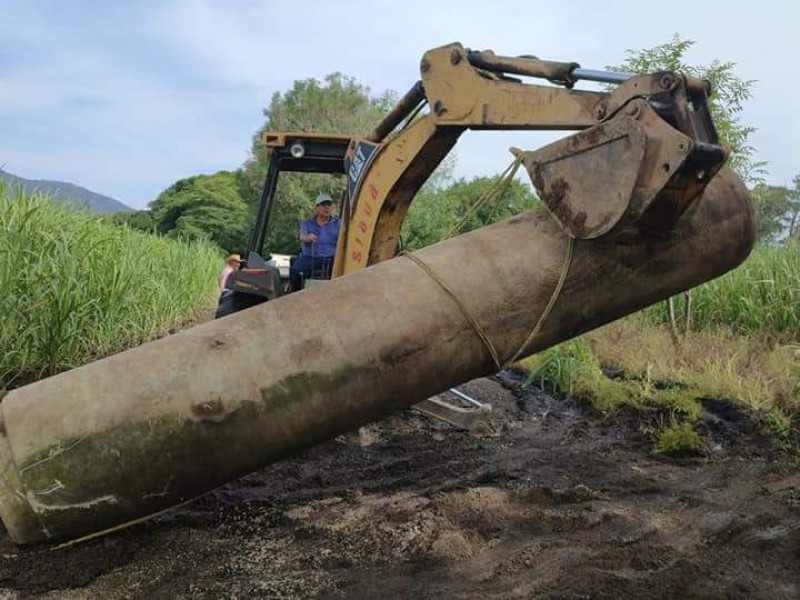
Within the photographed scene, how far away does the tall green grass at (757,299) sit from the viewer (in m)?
8.58

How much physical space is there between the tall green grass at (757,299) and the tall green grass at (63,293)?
21.9ft

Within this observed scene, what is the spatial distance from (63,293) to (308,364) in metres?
3.72

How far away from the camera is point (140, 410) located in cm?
259

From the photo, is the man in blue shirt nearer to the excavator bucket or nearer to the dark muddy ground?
the dark muddy ground

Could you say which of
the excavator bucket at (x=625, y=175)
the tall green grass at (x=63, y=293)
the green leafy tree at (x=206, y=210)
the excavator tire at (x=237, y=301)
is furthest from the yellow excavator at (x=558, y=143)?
the green leafy tree at (x=206, y=210)

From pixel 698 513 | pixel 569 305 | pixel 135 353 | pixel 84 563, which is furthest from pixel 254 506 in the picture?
pixel 698 513

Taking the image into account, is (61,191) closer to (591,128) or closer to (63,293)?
(63,293)

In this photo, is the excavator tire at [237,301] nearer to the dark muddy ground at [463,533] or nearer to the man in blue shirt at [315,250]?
the man in blue shirt at [315,250]

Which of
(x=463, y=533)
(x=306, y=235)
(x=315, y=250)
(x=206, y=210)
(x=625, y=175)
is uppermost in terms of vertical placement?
(x=206, y=210)

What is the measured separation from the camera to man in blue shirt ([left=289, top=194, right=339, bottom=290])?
5699mm

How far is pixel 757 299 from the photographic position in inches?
356

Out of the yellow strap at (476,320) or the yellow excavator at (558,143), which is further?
the yellow strap at (476,320)

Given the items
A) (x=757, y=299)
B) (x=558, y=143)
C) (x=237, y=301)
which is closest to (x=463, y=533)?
(x=558, y=143)

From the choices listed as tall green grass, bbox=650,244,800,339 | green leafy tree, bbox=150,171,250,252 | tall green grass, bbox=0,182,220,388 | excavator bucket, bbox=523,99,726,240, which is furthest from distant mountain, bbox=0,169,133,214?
green leafy tree, bbox=150,171,250,252
